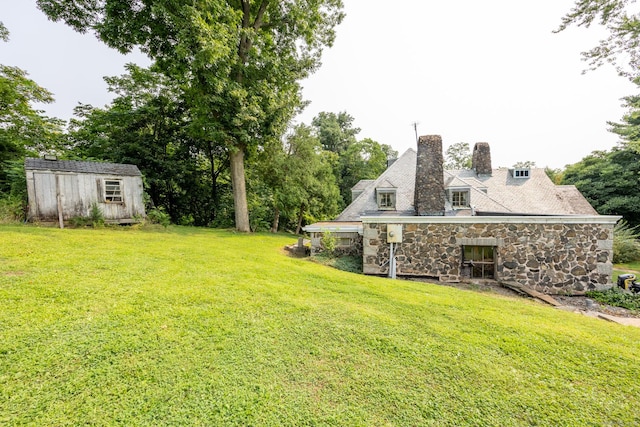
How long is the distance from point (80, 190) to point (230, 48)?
9.04m

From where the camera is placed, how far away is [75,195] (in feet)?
34.2

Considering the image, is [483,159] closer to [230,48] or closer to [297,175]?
[297,175]

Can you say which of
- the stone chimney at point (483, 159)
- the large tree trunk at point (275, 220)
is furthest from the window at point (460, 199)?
the large tree trunk at point (275, 220)

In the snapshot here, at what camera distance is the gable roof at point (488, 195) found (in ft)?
41.9

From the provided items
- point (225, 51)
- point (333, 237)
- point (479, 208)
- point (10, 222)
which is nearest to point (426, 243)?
point (333, 237)

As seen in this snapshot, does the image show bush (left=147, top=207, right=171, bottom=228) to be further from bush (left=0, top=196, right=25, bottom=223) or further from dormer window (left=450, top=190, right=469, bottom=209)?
dormer window (left=450, top=190, right=469, bottom=209)

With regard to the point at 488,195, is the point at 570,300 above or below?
below

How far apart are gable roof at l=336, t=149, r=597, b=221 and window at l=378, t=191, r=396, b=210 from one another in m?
0.29

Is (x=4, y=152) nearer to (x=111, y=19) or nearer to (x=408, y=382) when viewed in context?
(x=111, y=19)

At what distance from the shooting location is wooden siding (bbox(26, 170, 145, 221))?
967cm

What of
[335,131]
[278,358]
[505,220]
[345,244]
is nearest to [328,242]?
[345,244]

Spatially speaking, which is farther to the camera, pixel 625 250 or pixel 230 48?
pixel 625 250

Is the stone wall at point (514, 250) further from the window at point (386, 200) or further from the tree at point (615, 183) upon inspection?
the tree at point (615, 183)

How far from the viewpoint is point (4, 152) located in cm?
1370
